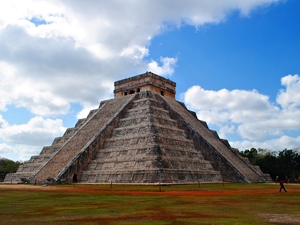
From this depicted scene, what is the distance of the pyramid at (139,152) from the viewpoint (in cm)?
2419

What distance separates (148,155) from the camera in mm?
24391

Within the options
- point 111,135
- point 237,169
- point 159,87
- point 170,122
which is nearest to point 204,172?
point 237,169

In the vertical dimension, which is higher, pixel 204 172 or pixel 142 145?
pixel 142 145

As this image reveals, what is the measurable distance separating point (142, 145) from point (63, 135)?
14712 millimetres

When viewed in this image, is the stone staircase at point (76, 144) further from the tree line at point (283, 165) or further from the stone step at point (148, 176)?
the tree line at point (283, 165)

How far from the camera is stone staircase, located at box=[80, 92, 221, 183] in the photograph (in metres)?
23.4

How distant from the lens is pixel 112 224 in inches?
300

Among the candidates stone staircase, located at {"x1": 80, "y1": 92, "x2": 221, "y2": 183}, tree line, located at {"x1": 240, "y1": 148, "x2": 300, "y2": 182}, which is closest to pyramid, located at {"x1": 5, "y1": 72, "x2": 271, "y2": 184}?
stone staircase, located at {"x1": 80, "y1": 92, "x2": 221, "y2": 183}

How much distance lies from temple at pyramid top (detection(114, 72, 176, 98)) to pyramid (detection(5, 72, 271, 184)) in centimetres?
13

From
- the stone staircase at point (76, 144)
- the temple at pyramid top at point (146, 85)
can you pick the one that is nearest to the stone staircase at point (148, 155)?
the stone staircase at point (76, 144)

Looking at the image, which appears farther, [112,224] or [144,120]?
[144,120]

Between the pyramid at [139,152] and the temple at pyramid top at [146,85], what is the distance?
0.42 ft

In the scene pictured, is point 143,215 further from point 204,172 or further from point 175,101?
point 175,101

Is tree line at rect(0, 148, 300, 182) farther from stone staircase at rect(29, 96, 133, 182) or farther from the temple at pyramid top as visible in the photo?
stone staircase at rect(29, 96, 133, 182)
